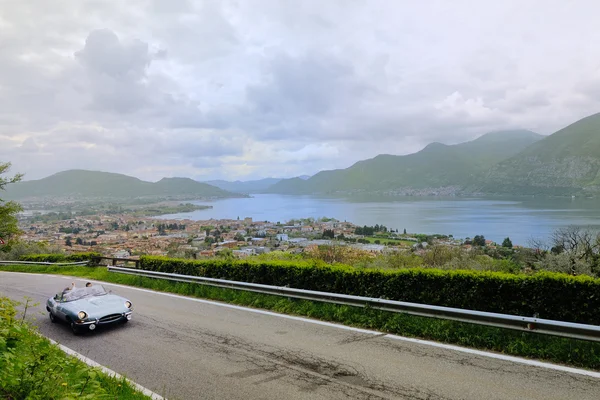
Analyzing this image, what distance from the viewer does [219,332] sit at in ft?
26.7

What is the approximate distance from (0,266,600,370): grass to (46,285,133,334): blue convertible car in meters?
2.98

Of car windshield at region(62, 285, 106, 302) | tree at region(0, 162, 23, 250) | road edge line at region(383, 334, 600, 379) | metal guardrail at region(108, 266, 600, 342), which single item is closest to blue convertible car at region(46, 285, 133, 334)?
car windshield at region(62, 285, 106, 302)

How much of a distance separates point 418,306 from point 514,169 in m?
186

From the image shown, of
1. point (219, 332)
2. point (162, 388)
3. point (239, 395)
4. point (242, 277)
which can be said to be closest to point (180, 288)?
point (242, 277)

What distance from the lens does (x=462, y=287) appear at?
7.83 metres

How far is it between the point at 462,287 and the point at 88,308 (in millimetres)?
8869

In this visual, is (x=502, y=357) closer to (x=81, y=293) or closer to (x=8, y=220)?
(x=81, y=293)

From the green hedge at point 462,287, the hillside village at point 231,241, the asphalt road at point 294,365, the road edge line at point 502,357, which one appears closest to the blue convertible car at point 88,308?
the asphalt road at point 294,365

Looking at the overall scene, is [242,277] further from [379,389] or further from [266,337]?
[379,389]

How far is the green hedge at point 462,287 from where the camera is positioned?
21.9 feet

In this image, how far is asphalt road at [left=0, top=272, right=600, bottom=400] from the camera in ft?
16.6

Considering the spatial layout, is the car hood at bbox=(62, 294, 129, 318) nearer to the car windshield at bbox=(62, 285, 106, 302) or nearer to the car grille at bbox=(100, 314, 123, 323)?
the car grille at bbox=(100, 314, 123, 323)

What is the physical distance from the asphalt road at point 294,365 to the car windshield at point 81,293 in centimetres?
89

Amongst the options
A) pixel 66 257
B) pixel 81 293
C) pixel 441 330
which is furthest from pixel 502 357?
pixel 66 257
